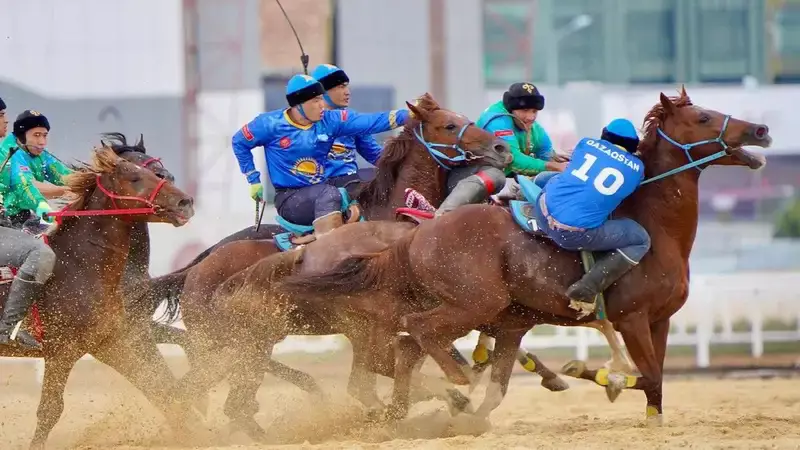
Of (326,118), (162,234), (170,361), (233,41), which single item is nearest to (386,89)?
(233,41)

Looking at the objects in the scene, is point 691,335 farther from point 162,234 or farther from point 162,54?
point 162,54

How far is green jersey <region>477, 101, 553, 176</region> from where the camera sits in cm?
833

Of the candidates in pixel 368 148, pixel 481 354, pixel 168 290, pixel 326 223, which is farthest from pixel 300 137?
pixel 481 354

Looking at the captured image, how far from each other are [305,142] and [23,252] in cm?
194

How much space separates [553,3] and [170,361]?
13950mm

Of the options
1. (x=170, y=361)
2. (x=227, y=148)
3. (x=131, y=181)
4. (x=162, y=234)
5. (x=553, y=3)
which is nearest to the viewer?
(x=131, y=181)

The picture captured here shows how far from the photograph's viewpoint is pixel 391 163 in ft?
27.1

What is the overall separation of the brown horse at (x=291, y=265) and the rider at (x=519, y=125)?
0.36 m

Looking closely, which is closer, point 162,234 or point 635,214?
point 635,214

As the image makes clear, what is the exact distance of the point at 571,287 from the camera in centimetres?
747

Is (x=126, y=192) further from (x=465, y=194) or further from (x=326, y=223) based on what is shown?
(x=465, y=194)

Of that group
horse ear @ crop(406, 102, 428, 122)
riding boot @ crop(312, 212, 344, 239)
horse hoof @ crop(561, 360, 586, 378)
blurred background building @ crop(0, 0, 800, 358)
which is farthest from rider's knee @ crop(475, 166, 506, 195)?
blurred background building @ crop(0, 0, 800, 358)

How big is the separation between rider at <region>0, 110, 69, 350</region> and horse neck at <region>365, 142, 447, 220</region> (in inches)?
87.8

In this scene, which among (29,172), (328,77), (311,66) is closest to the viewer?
(29,172)
